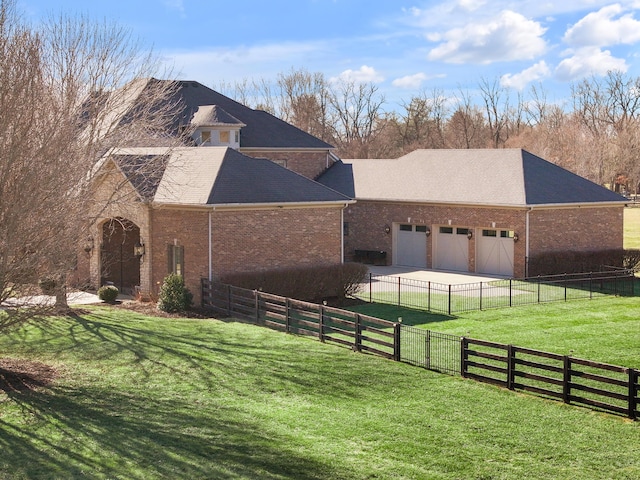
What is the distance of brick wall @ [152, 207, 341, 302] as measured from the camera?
84.7 feet

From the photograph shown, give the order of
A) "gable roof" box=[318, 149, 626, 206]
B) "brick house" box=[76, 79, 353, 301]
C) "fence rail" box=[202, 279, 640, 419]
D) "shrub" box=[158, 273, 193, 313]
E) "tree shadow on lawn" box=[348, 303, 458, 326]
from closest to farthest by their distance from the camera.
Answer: "fence rail" box=[202, 279, 640, 419], "tree shadow on lawn" box=[348, 303, 458, 326], "shrub" box=[158, 273, 193, 313], "brick house" box=[76, 79, 353, 301], "gable roof" box=[318, 149, 626, 206]

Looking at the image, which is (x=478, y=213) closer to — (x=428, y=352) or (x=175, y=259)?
(x=175, y=259)

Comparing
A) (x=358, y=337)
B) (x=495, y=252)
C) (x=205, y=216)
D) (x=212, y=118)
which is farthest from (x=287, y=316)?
(x=212, y=118)

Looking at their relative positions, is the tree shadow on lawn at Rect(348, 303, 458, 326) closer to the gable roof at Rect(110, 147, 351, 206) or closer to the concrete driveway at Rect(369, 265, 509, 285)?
the gable roof at Rect(110, 147, 351, 206)

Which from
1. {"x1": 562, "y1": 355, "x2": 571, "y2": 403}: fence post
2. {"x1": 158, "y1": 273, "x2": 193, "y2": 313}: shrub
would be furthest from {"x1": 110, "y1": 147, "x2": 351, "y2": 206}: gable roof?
{"x1": 562, "y1": 355, "x2": 571, "y2": 403}: fence post

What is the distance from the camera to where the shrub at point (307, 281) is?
83.3 ft

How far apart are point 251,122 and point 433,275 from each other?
15.2 m

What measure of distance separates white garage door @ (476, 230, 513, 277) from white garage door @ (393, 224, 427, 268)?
10.4ft

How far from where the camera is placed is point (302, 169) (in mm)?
44656

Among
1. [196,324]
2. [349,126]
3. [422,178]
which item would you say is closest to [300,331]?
[196,324]

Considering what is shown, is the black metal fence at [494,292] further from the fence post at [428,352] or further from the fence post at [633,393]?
the fence post at [633,393]

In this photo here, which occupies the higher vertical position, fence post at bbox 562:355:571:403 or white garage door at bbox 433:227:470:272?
white garage door at bbox 433:227:470:272

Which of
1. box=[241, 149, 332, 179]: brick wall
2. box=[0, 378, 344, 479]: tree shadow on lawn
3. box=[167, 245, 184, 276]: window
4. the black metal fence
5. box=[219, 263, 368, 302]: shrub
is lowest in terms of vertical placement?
box=[0, 378, 344, 479]: tree shadow on lawn

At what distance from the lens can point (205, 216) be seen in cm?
2573
